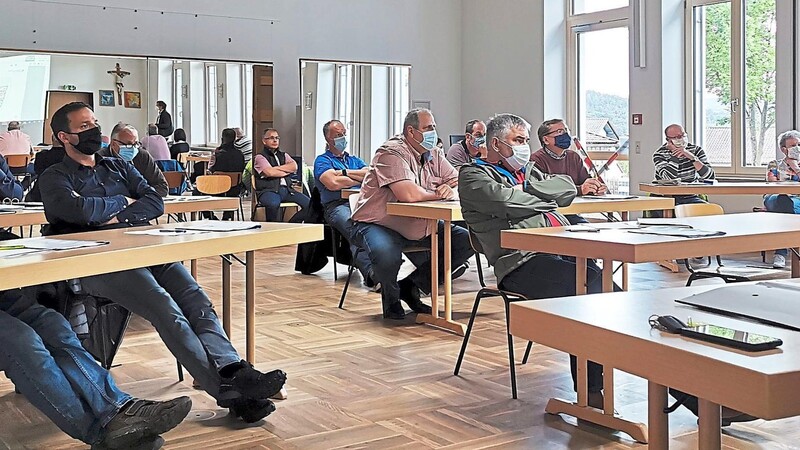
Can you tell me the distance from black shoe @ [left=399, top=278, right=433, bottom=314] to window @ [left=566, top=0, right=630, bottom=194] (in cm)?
539

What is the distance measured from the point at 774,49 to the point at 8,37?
730cm

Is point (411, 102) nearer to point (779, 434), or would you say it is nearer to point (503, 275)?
point (503, 275)

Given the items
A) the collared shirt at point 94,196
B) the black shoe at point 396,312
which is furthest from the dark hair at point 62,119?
the black shoe at point 396,312

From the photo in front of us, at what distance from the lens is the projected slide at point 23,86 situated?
28.9 ft

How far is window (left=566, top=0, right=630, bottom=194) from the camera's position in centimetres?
1052

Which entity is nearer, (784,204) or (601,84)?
(784,204)

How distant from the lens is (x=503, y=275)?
375cm

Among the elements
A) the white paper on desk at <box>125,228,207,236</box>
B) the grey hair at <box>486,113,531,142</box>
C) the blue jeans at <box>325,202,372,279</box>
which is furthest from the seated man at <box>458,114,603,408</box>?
A: the blue jeans at <box>325,202,372,279</box>

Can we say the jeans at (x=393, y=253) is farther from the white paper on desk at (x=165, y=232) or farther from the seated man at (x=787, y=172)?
the seated man at (x=787, y=172)

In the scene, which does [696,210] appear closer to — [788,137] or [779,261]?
[779,261]

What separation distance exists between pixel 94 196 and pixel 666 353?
9.88ft

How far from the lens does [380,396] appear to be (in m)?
3.73

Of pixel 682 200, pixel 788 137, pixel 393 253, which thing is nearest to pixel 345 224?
pixel 393 253

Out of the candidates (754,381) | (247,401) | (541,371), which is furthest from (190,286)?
(754,381)
